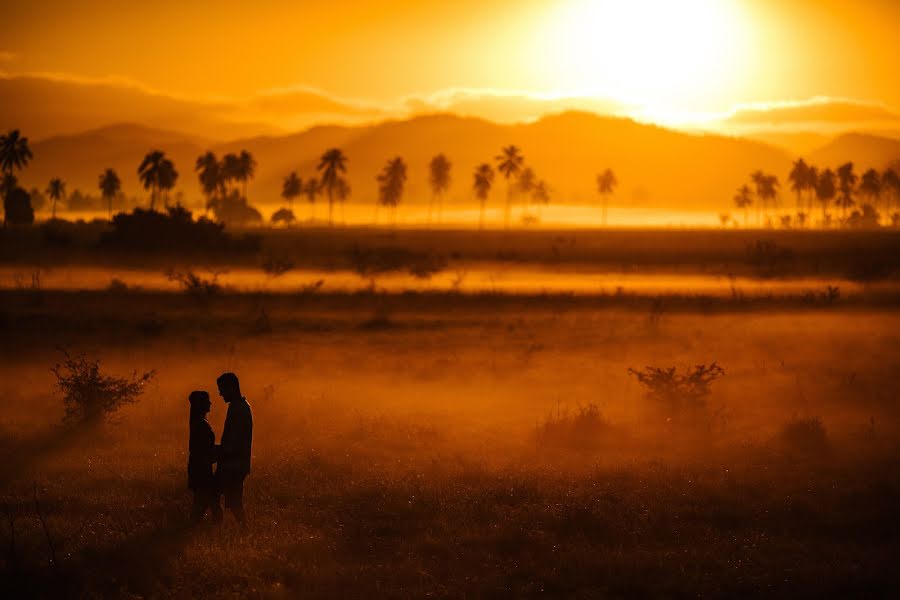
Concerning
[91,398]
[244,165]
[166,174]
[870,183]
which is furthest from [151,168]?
[870,183]

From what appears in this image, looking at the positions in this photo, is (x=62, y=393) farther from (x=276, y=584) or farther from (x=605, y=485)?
(x=605, y=485)

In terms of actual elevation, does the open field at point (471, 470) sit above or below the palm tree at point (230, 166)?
below

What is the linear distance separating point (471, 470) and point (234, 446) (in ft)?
13.6

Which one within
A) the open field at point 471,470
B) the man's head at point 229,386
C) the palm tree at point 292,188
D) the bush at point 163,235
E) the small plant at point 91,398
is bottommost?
the open field at point 471,470

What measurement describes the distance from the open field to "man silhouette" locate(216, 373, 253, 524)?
0.52 m

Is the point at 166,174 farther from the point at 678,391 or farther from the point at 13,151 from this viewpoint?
the point at 678,391

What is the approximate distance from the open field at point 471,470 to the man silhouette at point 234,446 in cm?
52

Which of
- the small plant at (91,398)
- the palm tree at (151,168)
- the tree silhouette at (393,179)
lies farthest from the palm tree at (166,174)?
the small plant at (91,398)

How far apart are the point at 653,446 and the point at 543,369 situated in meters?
6.96

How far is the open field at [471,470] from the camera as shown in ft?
29.3

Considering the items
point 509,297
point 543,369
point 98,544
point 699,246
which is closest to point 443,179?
point 699,246

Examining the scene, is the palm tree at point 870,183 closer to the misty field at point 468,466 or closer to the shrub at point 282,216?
the shrub at point 282,216

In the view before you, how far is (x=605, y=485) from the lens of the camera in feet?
38.7

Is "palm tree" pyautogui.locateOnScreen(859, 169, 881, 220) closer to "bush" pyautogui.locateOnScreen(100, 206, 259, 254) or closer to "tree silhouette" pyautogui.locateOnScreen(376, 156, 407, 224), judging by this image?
"tree silhouette" pyautogui.locateOnScreen(376, 156, 407, 224)
